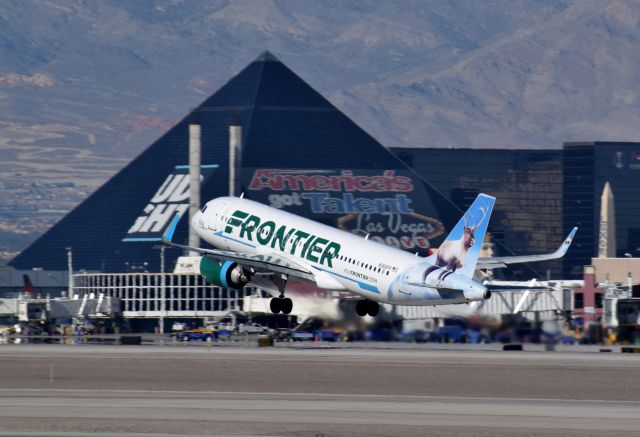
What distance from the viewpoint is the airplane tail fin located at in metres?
114

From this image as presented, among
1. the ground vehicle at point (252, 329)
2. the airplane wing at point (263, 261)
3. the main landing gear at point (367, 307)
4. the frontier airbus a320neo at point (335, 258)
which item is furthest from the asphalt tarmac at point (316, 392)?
the ground vehicle at point (252, 329)

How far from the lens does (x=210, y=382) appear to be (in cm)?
9894

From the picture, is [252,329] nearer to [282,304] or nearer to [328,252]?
[282,304]

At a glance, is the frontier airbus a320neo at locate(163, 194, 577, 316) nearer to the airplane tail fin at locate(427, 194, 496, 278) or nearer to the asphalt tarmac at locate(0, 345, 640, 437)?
the airplane tail fin at locate(427, 194, 496, 278)

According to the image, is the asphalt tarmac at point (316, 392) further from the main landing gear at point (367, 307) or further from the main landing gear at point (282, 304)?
the main landing gear at point (282, 304)

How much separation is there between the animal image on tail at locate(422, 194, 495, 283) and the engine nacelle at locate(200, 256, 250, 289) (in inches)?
505

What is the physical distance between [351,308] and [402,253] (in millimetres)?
14530

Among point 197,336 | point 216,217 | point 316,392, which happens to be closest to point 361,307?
point 216,217

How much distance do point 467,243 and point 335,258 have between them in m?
9.08

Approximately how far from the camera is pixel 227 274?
4592 inches

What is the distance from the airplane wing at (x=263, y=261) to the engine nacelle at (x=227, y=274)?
1.37ft

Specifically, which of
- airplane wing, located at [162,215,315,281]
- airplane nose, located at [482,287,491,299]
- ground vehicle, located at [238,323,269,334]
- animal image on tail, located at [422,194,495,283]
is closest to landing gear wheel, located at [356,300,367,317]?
airplane wing, located at [162,215,315,281]

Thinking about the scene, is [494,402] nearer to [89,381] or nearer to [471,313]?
[89,381]

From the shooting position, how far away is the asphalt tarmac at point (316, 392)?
77.0 meters
